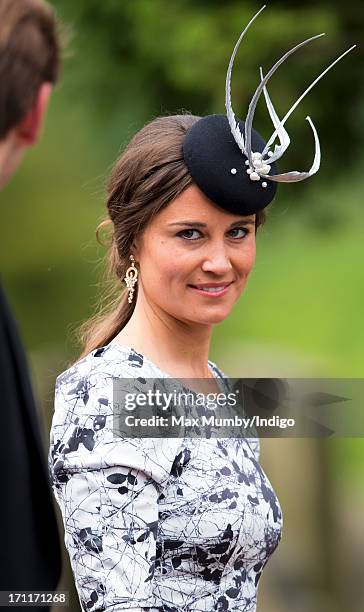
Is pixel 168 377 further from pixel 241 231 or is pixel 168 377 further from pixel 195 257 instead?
pixel 241 231

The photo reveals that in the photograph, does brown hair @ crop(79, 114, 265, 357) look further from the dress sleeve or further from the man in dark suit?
the man in dark suit

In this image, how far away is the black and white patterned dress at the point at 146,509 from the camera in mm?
2439

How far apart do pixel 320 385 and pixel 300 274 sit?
2.83 meters

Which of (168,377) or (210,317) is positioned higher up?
(210,317)

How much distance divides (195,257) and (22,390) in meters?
0.76

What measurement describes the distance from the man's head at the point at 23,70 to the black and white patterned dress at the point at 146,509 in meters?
0.78

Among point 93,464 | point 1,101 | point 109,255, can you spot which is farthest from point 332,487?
point 1,101

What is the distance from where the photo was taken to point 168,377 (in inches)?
107

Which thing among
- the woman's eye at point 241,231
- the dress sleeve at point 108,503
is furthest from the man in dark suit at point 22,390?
the woman's eye at point 241,231

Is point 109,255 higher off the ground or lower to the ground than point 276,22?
lower

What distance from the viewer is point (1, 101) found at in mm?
1878

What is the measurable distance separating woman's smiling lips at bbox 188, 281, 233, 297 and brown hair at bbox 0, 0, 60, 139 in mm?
945

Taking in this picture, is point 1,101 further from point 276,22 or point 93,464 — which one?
point 276,22

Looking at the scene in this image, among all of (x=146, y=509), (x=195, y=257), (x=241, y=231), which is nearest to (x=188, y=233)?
(x=195, y=257)
